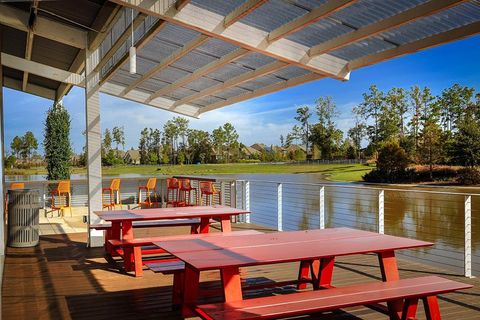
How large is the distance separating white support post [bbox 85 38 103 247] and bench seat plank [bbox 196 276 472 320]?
5.13 meters

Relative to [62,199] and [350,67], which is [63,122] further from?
[350,67]

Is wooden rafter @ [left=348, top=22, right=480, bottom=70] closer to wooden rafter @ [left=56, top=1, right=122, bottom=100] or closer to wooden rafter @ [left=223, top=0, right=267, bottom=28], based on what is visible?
wooden rafter @ [left=223, top=0, right=267, bottom=28]

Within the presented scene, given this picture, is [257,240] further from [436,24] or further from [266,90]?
[266,90]

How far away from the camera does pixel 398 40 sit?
6316 mm

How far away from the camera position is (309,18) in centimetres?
591

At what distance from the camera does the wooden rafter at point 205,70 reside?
7570 mm

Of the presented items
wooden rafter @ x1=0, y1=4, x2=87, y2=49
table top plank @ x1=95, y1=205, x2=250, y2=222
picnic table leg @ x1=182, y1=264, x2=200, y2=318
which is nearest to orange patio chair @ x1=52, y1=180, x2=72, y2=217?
wooden rafter @ x1=0, y1=4, x2=87, y2=49

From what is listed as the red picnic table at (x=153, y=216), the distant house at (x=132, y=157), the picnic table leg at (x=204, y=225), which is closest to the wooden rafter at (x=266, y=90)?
the red picnic table at (x=153, y=216)

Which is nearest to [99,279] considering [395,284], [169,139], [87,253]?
[87,253]

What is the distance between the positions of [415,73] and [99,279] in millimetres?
78322

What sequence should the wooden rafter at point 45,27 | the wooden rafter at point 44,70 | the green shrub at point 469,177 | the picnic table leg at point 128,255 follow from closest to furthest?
the picnic table leg at point 128,255
the wooden rafter at point 45,27
the wooden rafter at point 44,70
the green shrub at point 469,177

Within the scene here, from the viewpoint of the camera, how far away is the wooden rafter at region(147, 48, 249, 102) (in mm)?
7570

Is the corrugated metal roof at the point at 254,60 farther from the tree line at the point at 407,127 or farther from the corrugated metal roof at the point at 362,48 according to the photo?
the tree line at the point at 407,127

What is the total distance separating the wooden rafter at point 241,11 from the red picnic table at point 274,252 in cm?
287
